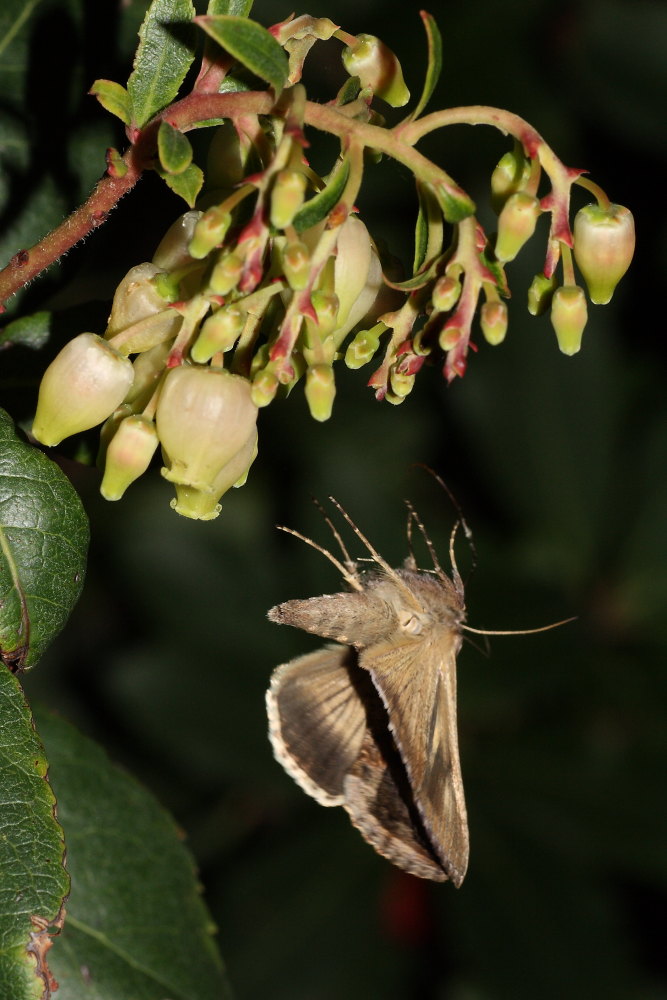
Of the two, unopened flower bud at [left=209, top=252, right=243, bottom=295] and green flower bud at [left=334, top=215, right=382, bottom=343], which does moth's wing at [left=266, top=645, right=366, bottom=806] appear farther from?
unopened flower bud at [left=209, top=252, right=243, bottom=295]

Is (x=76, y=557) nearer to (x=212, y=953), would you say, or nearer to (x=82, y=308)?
(x=82, y=308)

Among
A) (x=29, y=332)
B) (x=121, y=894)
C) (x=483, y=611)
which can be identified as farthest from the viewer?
(x=483, y=611)

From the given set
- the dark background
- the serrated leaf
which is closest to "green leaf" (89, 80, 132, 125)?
the serrated leaf

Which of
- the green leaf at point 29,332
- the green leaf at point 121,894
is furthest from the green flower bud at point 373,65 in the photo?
the green leaf at point 121,894

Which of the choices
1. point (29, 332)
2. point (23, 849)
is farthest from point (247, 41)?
point (23, 849)

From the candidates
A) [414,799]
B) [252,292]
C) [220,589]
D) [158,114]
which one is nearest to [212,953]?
[414,799]

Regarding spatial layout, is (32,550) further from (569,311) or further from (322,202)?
(569,311)
